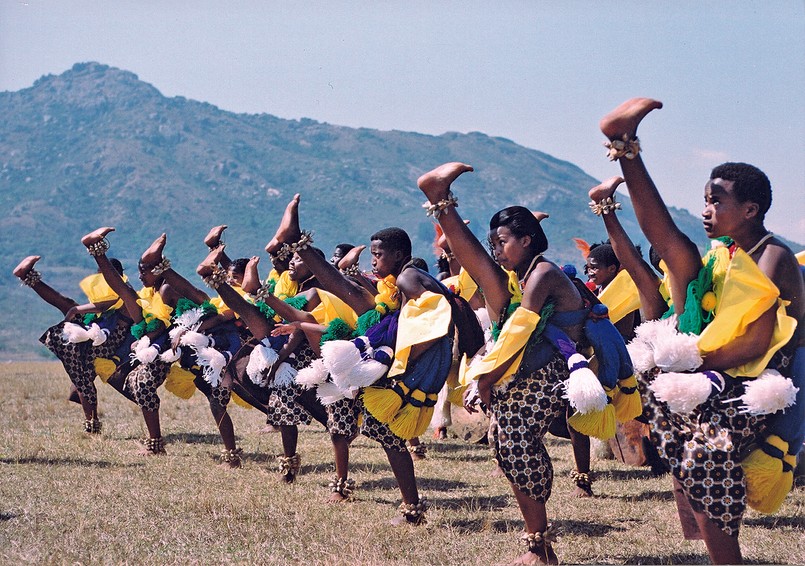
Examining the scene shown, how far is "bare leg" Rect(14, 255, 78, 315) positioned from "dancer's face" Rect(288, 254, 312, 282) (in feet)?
11.4

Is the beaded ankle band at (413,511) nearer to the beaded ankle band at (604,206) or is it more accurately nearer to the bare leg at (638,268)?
the bare leg at (638,268)

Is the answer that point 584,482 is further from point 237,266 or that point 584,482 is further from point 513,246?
point 237,266

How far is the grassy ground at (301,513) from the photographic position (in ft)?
19.5

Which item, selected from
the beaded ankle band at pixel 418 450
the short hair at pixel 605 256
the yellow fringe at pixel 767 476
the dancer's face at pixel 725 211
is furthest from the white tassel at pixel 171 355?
the yellow fringe at pixel 767 476

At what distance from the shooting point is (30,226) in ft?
564

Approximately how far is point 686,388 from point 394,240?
3.21m

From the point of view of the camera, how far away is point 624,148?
4.27 m

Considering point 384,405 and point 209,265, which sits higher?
point 209,265

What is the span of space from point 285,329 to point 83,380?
473cm

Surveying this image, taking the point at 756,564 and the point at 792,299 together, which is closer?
the point at 792,299

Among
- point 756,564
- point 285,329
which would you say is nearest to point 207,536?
point 285,329

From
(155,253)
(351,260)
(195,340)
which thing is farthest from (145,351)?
(351,260)

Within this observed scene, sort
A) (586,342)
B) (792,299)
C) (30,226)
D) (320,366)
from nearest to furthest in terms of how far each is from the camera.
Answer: (792,299)
(586,342)
(320,366)
(30,226)

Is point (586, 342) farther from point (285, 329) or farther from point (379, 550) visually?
point (285, 329)
